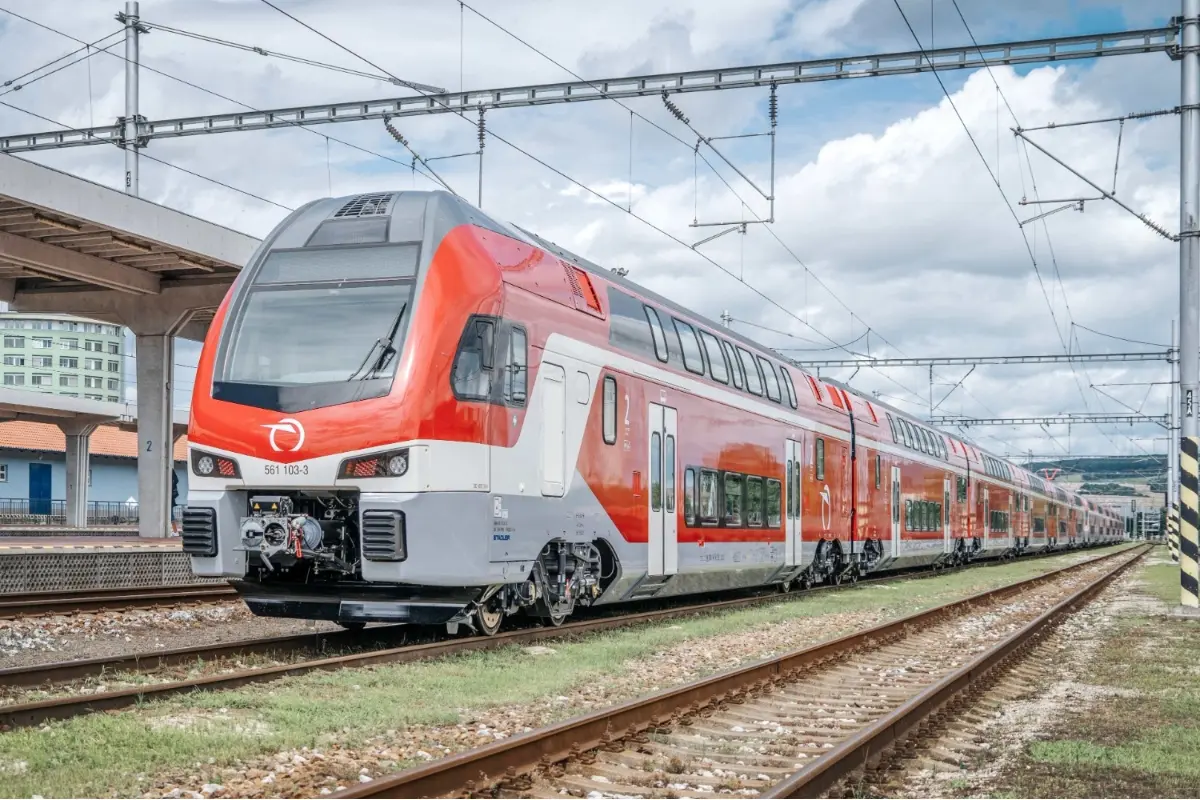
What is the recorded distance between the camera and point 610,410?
47.7ft

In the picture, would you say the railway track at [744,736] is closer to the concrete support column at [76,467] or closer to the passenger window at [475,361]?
the passenger window at [475,361]

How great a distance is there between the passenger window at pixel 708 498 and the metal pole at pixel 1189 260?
710 cm

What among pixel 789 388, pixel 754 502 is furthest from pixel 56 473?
pixel 754 502

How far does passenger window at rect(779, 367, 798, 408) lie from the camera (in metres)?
22.0

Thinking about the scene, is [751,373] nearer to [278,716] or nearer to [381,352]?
[381,352]

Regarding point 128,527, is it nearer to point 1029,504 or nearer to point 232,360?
point 1029,504

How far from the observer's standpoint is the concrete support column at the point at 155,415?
2755cm

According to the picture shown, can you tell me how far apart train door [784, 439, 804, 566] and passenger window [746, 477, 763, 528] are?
4.93 ft

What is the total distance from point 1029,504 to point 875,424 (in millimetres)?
27729

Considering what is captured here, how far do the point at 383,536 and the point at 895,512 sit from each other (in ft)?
66.3

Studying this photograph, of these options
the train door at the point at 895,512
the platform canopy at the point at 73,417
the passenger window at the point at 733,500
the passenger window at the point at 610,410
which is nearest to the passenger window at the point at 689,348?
the passenger window at the point at 733,500

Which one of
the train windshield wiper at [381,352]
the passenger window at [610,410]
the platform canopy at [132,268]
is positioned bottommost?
the passenger window at [610,410]

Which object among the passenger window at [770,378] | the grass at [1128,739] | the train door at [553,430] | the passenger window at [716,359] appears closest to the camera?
the grass at [1128,739]

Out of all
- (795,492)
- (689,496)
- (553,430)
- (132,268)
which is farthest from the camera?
(132,268)
